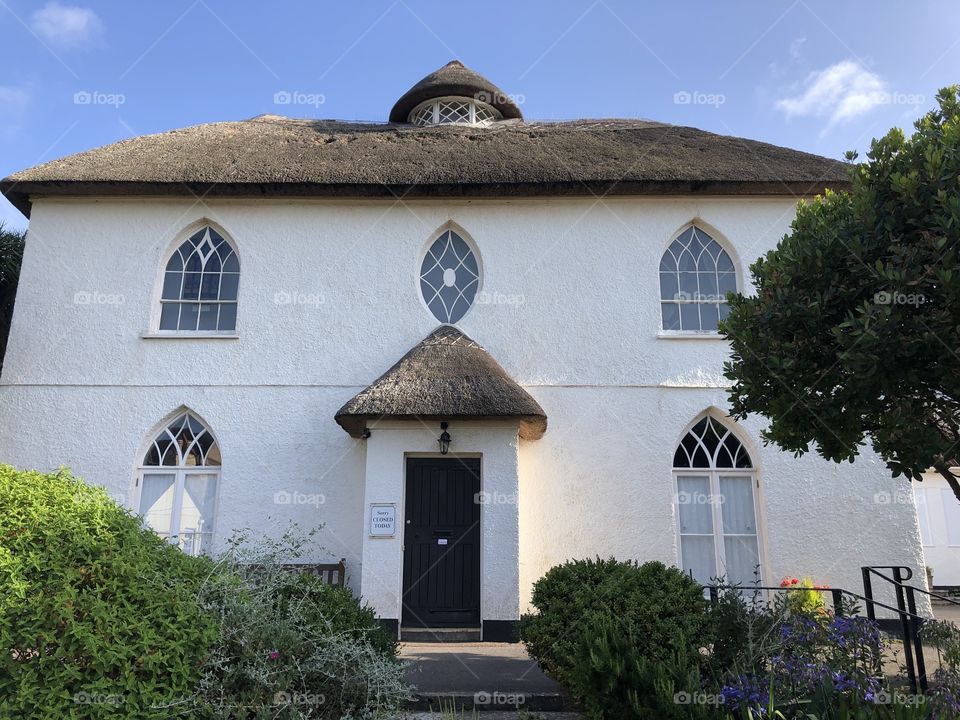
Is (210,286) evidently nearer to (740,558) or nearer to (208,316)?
(208,316)

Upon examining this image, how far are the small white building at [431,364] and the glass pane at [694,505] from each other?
1.3 inches

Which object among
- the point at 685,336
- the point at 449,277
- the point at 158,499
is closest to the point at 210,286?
the point at 158,499

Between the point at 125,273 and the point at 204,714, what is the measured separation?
884 centimetres

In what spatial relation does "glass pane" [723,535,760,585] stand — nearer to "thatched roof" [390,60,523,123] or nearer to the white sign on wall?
the white sign on wall

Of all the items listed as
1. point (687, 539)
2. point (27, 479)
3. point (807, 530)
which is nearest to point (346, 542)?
point (687, 539)

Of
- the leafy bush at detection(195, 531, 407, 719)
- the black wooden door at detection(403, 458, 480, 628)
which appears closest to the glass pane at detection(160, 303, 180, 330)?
the black wooden door at detection(403, 458, 480, 628)

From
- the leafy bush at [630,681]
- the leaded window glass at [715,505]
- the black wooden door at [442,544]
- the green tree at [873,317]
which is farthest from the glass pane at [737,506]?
the leafy bush at [630,681]

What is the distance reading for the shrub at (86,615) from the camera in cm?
390

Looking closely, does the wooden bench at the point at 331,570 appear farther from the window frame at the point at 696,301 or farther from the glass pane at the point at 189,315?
the window frame at the point at 696,301

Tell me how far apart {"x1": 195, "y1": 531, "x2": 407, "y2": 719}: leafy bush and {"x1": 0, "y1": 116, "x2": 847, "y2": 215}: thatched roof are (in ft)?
24.3

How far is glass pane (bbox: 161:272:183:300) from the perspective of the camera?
11219 mm

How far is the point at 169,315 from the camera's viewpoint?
11156mm

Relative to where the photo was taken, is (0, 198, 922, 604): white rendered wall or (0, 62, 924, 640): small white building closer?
(0, 62, 924, 640): small white building

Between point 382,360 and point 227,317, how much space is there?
2699mm
